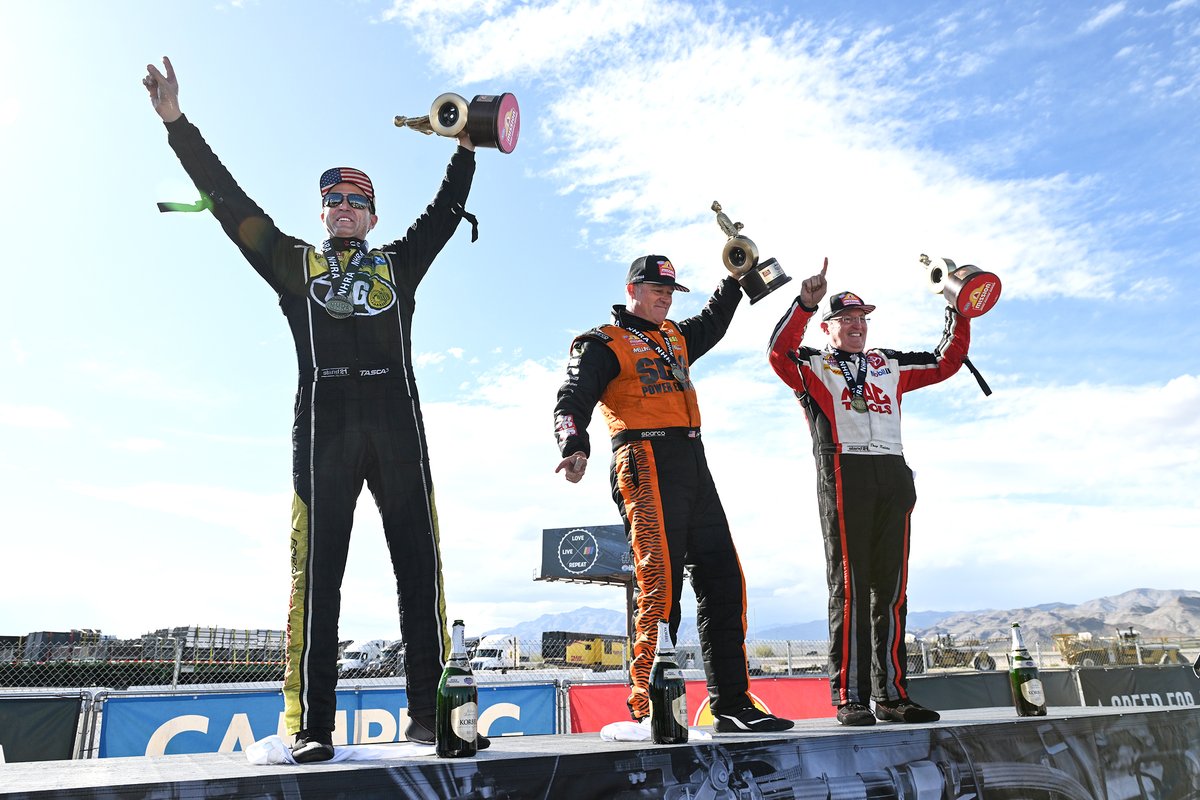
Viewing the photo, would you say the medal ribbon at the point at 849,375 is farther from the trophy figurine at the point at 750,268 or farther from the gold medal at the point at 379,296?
the gold medal at the point at 379,296

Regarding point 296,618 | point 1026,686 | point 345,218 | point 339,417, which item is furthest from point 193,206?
point 1026,686

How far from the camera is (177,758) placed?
2.58 m

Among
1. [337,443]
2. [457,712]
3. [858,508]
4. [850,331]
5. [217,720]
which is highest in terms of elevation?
[850,331]

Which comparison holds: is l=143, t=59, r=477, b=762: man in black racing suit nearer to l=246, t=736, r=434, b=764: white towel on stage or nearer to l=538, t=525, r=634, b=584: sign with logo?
l=246, t=736, r=434, b=764: white towel on stage

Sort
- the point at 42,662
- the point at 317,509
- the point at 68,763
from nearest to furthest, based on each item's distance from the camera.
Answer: the point at 68,763
the point at 317,509
the point at 42,662

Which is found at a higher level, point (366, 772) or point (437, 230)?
point (437, 230)

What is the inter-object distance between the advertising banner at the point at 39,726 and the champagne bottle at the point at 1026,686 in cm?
658

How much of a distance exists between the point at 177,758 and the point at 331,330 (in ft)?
5.23

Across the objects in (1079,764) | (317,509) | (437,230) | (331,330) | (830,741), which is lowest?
(1079,764)

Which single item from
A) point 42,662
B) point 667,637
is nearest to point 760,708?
point 667,637

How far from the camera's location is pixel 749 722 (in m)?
3.20

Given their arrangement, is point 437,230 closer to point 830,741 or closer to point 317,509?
point 317,509

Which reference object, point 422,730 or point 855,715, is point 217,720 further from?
point 855,715

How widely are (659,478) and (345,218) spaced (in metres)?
1.76
